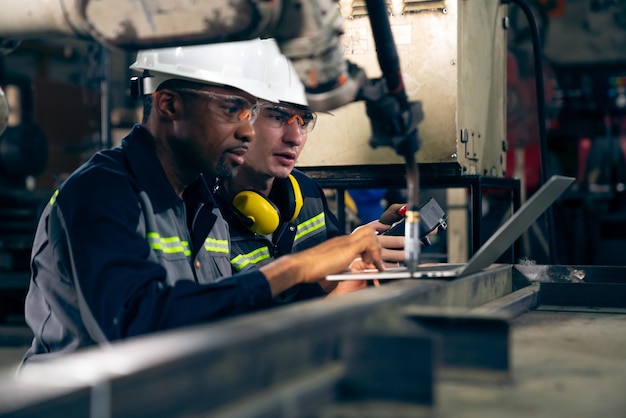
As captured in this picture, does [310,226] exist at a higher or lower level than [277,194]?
lower

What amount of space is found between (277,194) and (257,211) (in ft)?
0.86

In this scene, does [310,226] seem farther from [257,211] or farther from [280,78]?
[280,78]

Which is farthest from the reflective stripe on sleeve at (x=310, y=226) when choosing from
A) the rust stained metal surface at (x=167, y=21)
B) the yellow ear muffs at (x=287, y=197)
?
the rust stained metal surface at (x=167, y=21)

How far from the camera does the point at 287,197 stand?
8.71ft

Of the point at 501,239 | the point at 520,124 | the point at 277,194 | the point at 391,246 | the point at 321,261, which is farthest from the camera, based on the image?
the point at 520,124

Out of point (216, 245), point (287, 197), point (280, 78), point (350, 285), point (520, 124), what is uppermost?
point (280, 78)

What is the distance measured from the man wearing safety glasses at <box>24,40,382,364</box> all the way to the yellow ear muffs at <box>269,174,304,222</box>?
349 mm

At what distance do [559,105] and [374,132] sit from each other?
6.33 meters

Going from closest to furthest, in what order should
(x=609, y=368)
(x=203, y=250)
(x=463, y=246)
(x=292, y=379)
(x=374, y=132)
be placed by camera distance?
1. (x=292, y=379)
2. (x=609, y=368)
3. (x=374, y=132)
4. (x=203, y=250)
5. (x=463, y=246)

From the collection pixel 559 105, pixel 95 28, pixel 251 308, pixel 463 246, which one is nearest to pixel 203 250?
pixel 251 308

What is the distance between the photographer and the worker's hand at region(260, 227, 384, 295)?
1.78 metres

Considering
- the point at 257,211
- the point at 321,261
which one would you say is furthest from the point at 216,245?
the point at 321,261

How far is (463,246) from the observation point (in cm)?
498

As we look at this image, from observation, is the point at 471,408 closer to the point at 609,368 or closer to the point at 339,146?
the point at 609,368
